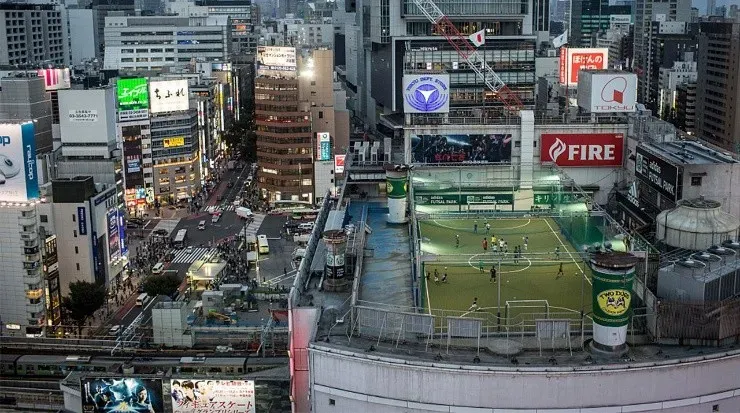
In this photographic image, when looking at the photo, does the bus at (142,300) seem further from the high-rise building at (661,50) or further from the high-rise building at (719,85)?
the high-rise building at (661,50)

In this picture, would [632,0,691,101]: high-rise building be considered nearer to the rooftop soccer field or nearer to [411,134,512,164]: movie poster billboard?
[411,134,512,164]: movie poster billboard

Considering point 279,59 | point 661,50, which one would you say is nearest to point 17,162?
point 279,59

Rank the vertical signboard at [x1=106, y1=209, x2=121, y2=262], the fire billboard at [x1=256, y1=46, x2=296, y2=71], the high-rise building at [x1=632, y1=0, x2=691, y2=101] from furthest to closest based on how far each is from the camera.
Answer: the high-rise building at [x1=632, y1=0, x2=691, y2=101] → the fire billboard at [x1=256, y1=46, x2=296, y2=71] → the vertical signboard at [x1=106, y1=209, x2=121, y2=262]

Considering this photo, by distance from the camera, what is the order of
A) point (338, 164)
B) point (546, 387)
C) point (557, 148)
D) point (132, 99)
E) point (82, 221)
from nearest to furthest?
1. point (546, 387)
2. point (557, 148)
3. point (82, 221)
4. point (132, 99)
5. point (338, 164)

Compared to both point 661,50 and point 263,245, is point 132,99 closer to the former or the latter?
point 263,245

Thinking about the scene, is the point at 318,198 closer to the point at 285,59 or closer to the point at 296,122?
the point at 296,122

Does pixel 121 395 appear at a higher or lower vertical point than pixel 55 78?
lower

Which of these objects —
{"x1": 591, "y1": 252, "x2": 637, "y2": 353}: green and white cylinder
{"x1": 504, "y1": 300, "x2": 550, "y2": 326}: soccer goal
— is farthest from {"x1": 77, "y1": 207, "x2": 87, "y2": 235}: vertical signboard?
{"x1": 591, "y1": 252, "x2": 637, "y2": 353}: green and white cylinder
